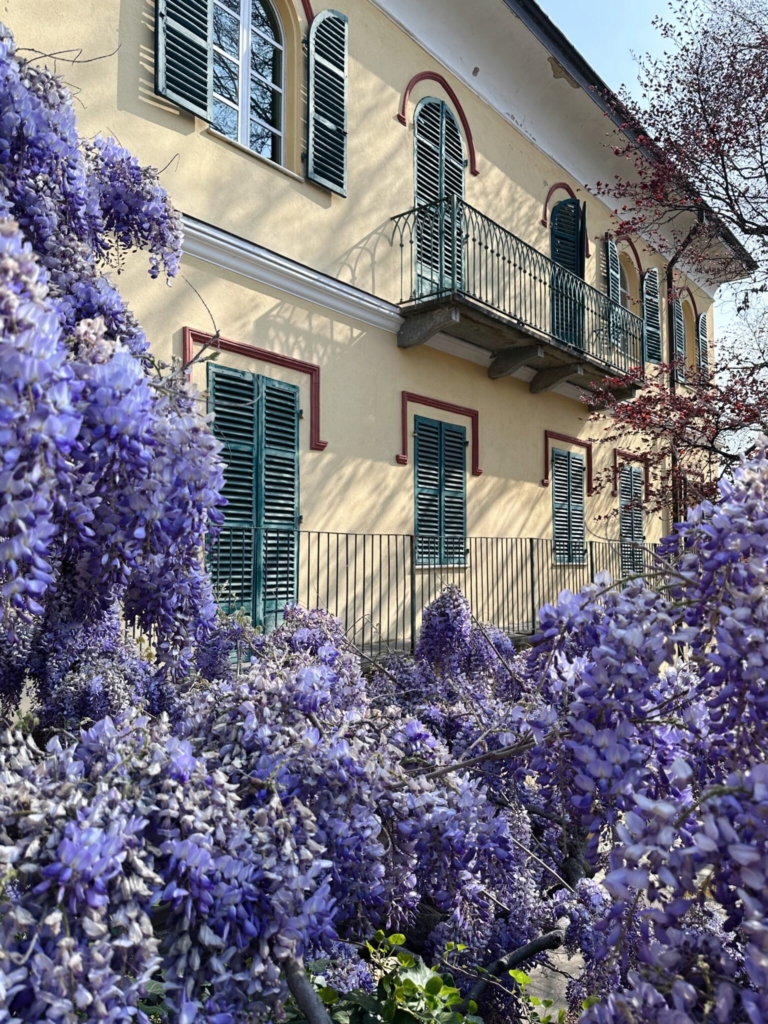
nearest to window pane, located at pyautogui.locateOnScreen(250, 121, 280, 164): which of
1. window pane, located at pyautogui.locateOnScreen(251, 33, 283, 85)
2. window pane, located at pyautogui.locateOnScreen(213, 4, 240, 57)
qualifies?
window pane, located at pyautogui.locateOnScreen(251, 33, 283, 85)

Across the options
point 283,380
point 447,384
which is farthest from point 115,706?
point 447,384

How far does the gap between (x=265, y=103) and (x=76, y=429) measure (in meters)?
6.90

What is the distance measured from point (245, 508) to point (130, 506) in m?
5.23

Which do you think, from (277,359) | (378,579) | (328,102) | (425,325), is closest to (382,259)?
(425,325)

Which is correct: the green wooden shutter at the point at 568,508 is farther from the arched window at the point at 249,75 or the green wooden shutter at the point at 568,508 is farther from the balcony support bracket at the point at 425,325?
the arched window at the point at 249,75

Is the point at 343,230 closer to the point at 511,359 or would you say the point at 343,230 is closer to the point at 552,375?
the point at 511,359

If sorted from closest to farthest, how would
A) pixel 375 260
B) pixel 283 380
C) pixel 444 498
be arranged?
1. pixel 283 380
2. pixel 375 260
3. pixel 444 498

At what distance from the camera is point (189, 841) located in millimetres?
1097

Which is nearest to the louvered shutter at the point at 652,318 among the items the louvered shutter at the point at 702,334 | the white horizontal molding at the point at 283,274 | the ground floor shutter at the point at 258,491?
the louvered shutter at the point at 702,334

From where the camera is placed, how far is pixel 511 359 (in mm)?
9500

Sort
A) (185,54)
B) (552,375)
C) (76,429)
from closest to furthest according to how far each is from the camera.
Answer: (76,429)
(185,54)
(552,375)

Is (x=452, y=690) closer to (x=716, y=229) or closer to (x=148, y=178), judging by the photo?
(x=148, y=178)

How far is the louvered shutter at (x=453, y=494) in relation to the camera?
8812 mm

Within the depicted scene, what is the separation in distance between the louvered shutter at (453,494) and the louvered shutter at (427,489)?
0.32 feet
